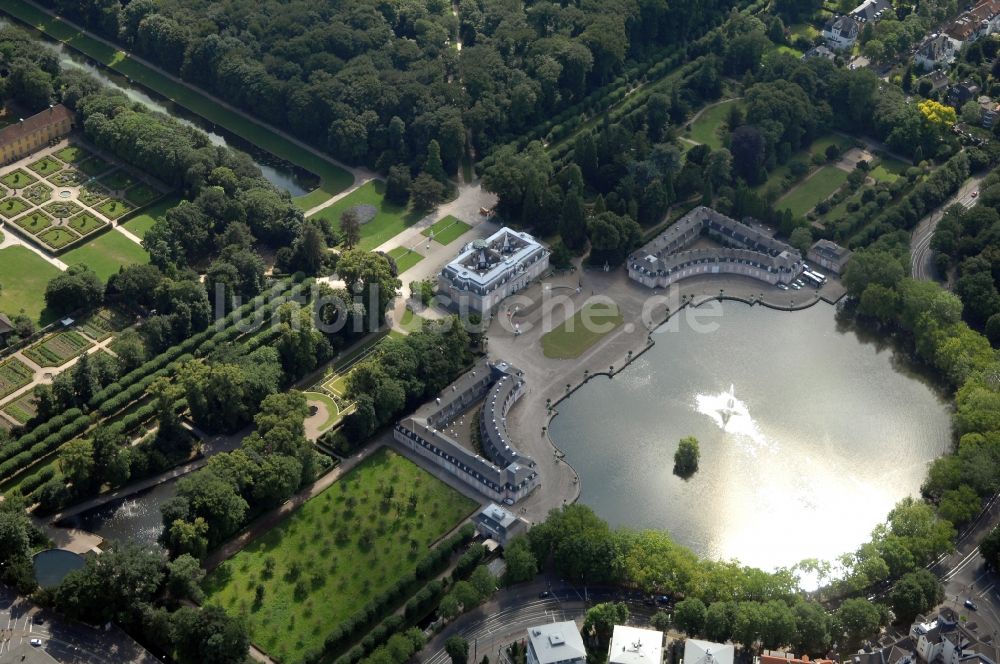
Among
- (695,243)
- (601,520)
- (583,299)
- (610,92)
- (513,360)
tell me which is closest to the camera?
(601,520)

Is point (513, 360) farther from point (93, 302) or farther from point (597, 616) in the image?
point (93, 302)

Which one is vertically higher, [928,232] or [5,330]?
[928,232]

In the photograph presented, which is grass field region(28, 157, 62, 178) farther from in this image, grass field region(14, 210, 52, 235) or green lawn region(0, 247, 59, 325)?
green lawn region(0, 247, 59, 325)

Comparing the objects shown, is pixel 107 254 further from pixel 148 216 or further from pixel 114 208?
pixel 114 208

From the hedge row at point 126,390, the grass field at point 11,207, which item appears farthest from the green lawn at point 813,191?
the grass field at point 11,207

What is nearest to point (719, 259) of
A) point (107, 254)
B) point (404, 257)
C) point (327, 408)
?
point (404, 257)

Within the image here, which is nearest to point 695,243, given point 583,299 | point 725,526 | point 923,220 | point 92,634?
point 583,299
